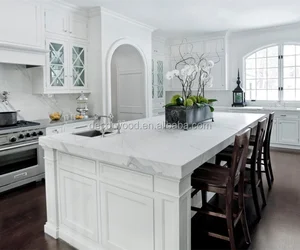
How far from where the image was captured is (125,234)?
200cm

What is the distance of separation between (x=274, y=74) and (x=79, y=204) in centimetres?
583

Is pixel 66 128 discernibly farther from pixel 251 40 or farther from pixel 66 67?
pixel 251 40

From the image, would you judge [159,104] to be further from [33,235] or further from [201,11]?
[33,235]

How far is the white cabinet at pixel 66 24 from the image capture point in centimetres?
419

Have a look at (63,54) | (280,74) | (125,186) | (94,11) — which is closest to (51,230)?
(125,186)

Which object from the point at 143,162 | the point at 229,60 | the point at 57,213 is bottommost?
the point at 57,213

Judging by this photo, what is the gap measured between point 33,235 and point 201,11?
170 inches

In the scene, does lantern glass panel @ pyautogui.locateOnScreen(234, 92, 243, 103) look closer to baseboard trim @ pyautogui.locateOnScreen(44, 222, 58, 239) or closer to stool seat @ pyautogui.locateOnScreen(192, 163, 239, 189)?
stool seat @ pyautogui.locateOnScreen(192, 163, 239, 189)

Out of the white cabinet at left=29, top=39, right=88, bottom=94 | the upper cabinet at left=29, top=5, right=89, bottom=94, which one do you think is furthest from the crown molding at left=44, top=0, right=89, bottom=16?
the white cabinet at left=29, top=39, right=88, bottom=94

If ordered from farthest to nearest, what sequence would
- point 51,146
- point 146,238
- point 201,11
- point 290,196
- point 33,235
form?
point 201,11 → point 290,196 → point 33,235 → point 51,146 → point 146,238

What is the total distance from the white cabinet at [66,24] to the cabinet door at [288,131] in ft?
14.6

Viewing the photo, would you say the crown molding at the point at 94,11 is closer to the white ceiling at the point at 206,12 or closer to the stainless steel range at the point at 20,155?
the white ceiling at the point at 206,12

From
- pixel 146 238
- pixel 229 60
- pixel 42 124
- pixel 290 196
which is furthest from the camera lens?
pixel 229 60

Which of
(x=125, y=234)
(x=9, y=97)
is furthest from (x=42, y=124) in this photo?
(x=125, y=234)
